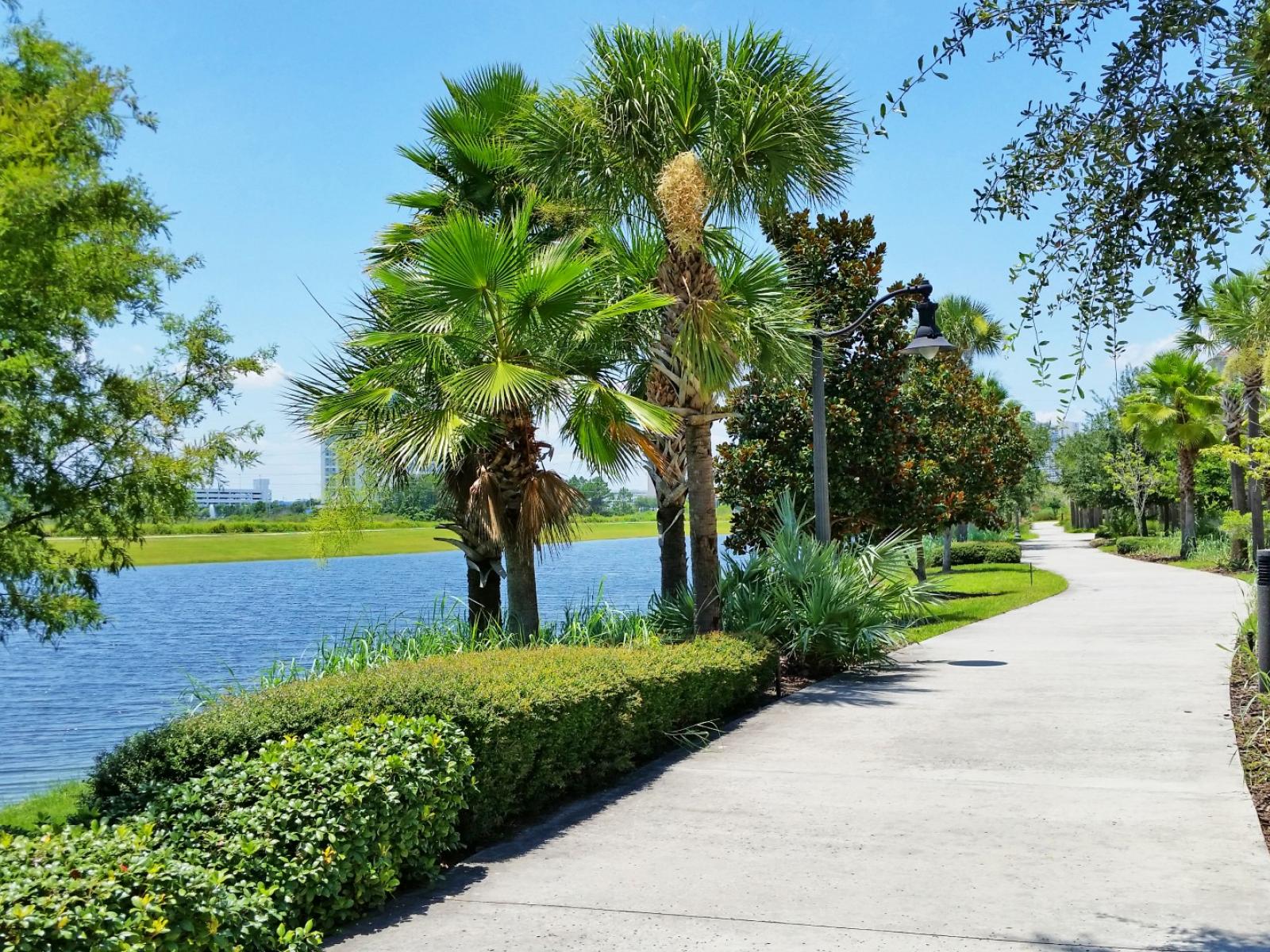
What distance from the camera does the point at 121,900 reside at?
140 inches

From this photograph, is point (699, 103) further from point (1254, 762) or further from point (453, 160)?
point (1254, 762)

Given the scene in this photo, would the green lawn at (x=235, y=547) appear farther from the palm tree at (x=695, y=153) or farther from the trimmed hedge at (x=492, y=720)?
the trimmed hedge at (x=492, y=720)

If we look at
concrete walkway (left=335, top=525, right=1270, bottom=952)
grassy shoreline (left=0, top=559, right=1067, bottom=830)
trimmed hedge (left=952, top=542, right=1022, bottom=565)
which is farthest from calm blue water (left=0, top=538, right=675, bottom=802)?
trimmed hedge (left=952, top=542, right=1022, bottom=565)

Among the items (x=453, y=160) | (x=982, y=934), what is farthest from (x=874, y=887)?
(x=453, y=160)

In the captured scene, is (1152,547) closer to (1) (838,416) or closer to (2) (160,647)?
(1) (838,416)

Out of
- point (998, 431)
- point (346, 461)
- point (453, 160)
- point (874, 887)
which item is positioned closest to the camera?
point (874, 887)

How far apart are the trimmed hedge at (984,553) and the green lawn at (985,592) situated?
1.52m

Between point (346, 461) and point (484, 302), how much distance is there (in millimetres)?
3590

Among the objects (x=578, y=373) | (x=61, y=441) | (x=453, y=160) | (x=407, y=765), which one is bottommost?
(x=407, y=765)

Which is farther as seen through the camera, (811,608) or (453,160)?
(453,160)

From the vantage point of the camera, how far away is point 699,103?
11438 millimetres

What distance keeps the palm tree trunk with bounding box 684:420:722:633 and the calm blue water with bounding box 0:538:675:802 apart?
1344 millimetres

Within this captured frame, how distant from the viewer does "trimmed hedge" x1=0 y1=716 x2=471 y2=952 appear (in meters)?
3.51

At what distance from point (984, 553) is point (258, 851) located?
36.8 m
